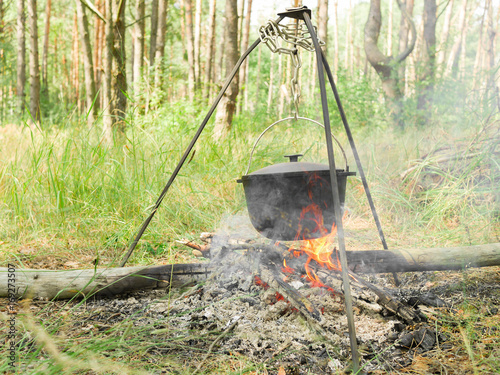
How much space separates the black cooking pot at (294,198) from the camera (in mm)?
1912

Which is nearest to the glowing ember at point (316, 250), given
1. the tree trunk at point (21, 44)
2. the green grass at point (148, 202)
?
the green grass at point (148, 202)

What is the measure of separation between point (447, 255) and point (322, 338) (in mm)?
1154

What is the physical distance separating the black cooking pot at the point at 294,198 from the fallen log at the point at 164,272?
1.45 feet

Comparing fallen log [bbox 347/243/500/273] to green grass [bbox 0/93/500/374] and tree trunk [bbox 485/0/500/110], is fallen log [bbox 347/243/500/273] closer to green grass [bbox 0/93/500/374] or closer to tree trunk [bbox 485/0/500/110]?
green grass [bbox 0/93/500/374]

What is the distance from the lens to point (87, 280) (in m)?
2.01

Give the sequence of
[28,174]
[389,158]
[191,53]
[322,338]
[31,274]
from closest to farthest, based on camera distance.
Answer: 1. [322,338]
2. [31,274]
3. [28,174]
4. [389,158]
5. [191,53]

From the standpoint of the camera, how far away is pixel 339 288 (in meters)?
2.00

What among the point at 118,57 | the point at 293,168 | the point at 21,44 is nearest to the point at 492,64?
the point at 293,168

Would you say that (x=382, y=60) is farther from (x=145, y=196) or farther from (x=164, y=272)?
(x=164, y=272)

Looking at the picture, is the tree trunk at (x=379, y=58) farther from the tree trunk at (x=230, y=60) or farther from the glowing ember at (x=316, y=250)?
the glowing ember at (x=316, y=250)

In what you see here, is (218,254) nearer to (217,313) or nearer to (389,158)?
(217,313)

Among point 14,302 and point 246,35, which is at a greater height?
point 246,35

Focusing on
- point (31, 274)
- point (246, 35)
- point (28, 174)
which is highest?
point (246, 35)

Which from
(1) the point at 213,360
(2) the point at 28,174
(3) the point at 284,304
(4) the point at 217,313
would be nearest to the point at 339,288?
(3) the point at 284,304
